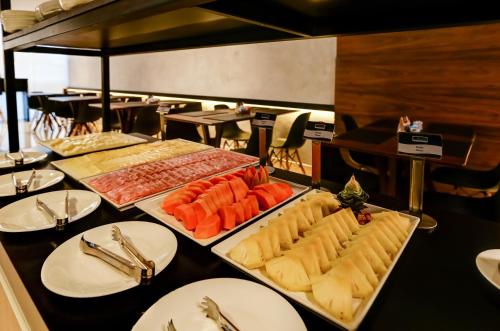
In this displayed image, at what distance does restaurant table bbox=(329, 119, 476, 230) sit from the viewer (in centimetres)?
88

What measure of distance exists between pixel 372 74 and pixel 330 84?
1.93ft

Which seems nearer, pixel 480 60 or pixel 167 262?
pixel 167 262

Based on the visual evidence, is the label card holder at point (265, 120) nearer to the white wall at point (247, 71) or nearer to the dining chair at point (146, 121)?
the white wall at point (247, 71)

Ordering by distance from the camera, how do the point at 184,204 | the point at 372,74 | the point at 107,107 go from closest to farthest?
1. the point at 184,204
2. the point at 107,107
3. the point at 372,74

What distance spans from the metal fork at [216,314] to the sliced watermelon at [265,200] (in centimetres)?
43

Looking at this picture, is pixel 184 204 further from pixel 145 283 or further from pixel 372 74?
pixel 372 74

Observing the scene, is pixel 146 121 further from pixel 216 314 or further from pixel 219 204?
pixel 216 314

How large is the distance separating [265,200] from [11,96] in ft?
5.18

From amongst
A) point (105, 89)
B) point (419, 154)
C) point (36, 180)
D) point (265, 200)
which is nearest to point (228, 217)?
point (265, 200)

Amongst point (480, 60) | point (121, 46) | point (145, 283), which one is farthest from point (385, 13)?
point (480, 60)

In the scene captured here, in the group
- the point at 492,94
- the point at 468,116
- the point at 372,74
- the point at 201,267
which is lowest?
the point at 201,267

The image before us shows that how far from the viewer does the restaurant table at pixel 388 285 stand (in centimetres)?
55

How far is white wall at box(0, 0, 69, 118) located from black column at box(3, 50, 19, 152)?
873 centimetres

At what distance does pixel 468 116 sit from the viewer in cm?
327
